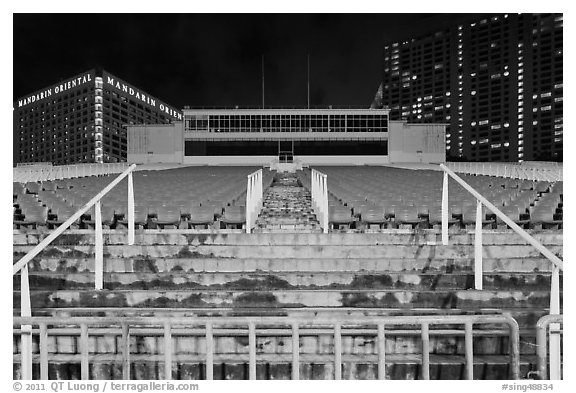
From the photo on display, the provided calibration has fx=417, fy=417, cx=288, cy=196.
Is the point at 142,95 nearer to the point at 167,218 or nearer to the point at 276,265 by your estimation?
the point at 167,218

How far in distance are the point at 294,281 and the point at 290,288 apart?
0.32 feet

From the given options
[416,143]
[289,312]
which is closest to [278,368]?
[289,312]

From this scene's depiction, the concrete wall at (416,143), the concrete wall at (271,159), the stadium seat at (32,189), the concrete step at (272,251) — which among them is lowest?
the concrete step at (272,251)

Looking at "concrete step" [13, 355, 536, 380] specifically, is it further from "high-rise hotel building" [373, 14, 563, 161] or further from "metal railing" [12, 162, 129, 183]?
Answer: "high-rise hotel building" [373, 14, 563, 161]

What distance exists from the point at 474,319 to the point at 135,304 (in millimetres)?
3481

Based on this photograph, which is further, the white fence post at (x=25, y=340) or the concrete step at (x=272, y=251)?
the concrete step at (x=272, y=251)

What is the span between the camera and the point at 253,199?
8586mm

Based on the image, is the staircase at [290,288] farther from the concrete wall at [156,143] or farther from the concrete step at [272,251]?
the concrete wall at [156,143]

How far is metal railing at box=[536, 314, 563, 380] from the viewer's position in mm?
3414

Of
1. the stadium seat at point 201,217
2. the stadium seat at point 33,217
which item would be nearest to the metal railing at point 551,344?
the stadium seat at point 201,217

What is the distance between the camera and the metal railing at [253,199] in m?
7.07

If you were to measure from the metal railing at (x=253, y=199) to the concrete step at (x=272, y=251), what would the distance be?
44.0 inches

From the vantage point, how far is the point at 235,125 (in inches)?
1631
